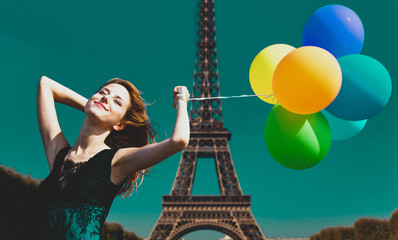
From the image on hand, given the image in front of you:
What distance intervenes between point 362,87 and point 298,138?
912 mm

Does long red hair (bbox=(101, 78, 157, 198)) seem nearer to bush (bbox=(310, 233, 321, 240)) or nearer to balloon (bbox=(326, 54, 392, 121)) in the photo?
balloon (bbox=(326, 54, 392, 121))

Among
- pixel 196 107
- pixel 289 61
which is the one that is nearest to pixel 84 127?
pixel 289 61

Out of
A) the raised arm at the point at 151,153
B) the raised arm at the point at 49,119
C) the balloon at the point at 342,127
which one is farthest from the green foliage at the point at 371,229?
the raised arm at the point at 49,119

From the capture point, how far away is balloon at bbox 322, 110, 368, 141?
5093 mm

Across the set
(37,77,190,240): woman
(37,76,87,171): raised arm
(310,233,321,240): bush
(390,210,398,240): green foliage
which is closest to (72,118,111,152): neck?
(37,77,190,240): woman

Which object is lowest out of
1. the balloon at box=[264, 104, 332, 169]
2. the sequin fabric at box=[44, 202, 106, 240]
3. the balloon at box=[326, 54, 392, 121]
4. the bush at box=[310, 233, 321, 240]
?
the sequin fabric at box=[44, 202, 106, 240]

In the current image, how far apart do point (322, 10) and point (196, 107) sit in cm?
3418

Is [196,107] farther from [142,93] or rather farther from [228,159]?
[142,93]

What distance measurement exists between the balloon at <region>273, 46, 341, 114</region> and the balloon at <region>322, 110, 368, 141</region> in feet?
3.26

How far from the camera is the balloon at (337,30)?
4.62 m

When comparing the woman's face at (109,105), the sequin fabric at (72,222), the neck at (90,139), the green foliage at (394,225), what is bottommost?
the sequin fabric at (72,222)

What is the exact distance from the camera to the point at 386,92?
14.4 ft

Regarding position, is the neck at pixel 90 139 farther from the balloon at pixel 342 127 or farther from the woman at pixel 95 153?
the balloon at pixel 342 127

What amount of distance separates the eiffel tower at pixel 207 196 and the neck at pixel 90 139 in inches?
1135
